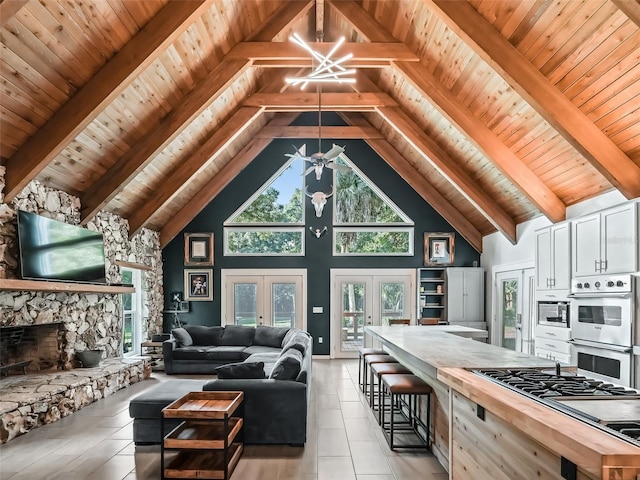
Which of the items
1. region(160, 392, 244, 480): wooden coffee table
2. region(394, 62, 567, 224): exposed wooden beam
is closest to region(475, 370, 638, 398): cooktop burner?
region(160, 392, 244, 480): wooden coffee table

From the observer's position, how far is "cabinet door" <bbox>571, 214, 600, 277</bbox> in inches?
197

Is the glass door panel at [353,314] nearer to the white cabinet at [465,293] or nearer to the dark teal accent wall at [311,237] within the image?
the dark teal accent wall at [311,237]

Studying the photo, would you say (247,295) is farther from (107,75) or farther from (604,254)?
(604,254)

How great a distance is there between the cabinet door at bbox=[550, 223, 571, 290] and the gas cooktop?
11.0 ft

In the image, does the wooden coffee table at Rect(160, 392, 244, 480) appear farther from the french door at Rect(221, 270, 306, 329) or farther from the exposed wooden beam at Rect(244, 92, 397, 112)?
the french door at Rect(221, 270, 306, 329)

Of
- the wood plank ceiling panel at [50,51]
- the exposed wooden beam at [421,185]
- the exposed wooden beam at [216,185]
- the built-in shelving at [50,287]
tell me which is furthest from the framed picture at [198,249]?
the wood plank ceiling panel at [50,51]

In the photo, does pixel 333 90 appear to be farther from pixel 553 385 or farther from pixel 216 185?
pixel 553 385

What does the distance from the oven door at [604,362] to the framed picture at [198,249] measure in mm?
7121

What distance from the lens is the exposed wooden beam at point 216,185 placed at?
932 cm

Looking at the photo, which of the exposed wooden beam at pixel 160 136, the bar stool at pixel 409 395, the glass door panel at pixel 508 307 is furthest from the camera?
the glass door panel at pixel 508 307

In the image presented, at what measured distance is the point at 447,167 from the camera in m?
7.62

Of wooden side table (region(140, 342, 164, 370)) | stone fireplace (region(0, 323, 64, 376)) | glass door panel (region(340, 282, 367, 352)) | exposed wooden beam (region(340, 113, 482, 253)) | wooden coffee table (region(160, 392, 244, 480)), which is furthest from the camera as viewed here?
glass door panel (region(340, 282, 367, 352))

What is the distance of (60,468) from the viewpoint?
3.70 meters

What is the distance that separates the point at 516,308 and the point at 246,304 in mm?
5392
